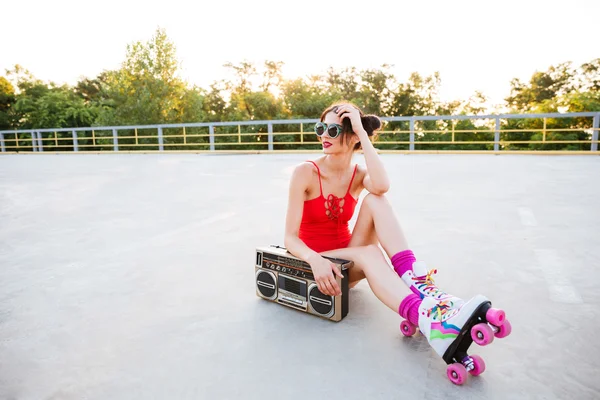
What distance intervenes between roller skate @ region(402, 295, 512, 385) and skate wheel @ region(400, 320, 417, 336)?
0.58 ft

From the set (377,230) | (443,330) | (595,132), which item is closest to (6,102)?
(595,132)

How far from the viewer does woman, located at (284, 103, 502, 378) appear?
150cm

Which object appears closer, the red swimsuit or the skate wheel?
the skate wheel

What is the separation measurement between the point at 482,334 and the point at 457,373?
135 millimetres

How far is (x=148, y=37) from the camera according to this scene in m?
24.2

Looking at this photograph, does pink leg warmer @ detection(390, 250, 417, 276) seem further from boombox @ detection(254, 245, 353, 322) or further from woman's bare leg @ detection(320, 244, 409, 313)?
boombox @ detection(254, 245, 353, 322)

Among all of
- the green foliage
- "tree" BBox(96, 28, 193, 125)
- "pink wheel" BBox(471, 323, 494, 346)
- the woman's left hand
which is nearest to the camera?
"pink wheel" BBox(471, 323, 494, 346)

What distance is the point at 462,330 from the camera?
1241 millimetres

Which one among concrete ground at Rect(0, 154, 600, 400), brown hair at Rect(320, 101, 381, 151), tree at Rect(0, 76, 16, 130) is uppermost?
tree at Rect(0, 76, 16, 130)

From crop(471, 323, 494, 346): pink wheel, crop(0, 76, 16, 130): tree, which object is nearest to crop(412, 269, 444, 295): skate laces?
crop(471, 323, 494, 346): pink wheel

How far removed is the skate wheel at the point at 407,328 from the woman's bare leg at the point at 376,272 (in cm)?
8

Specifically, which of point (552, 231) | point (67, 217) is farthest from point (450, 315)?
point (67, 217)

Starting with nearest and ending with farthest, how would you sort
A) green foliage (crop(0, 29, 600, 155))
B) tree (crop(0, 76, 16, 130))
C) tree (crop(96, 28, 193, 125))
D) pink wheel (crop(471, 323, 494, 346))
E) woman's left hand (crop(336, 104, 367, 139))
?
pink wheel (crop(471, 323, 494, 346)) < woman's left hand (crop(336, 104, 367, 139)) < green foliage (crop(0, 29, 600, 155)) < tree (crop(96, 28, 193, 125)) < tree (crop(0, 76, 16, 130))

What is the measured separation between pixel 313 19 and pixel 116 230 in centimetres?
2087
